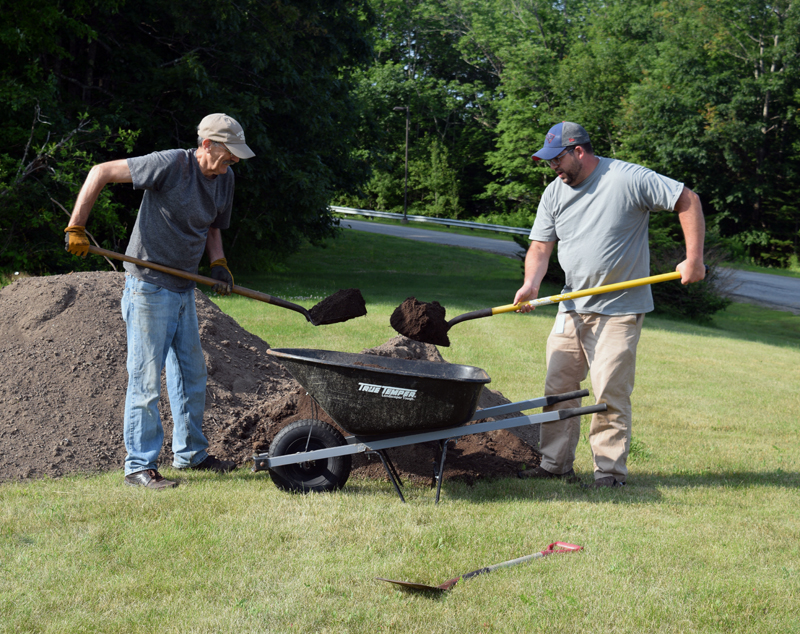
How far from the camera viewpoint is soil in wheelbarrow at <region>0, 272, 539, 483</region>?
4457mm

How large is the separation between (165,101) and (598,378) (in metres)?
11.9

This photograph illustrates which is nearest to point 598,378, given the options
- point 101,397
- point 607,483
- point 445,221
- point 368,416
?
point 607,483

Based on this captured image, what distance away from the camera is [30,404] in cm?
467

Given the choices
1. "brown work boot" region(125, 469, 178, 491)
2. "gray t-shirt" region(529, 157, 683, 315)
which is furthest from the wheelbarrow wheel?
"gray t-shirt" region(529, 157, 683, 315)

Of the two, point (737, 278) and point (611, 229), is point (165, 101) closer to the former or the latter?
point (611, 229)

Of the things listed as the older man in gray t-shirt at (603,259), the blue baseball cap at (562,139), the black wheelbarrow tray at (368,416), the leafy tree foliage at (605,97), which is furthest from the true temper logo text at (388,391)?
the leafy tree foliage at (605,97)

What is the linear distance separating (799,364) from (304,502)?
352 inches

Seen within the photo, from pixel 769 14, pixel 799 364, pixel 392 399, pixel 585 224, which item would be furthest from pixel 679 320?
pixel 769 14

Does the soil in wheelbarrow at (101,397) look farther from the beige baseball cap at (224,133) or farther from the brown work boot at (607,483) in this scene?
the beige baseball cap at (224,133)

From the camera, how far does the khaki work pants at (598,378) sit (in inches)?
166

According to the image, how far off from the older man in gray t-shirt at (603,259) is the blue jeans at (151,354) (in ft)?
6.62

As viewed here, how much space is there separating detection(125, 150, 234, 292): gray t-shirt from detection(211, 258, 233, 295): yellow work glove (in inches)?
9.5

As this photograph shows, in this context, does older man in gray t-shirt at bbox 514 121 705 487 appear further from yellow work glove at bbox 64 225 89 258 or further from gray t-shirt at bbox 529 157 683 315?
yellow work glove at bbox 64 225 89 258

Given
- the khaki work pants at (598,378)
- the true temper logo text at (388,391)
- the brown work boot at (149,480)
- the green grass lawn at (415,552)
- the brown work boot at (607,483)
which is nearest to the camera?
the green grass lawn at (415,552)
